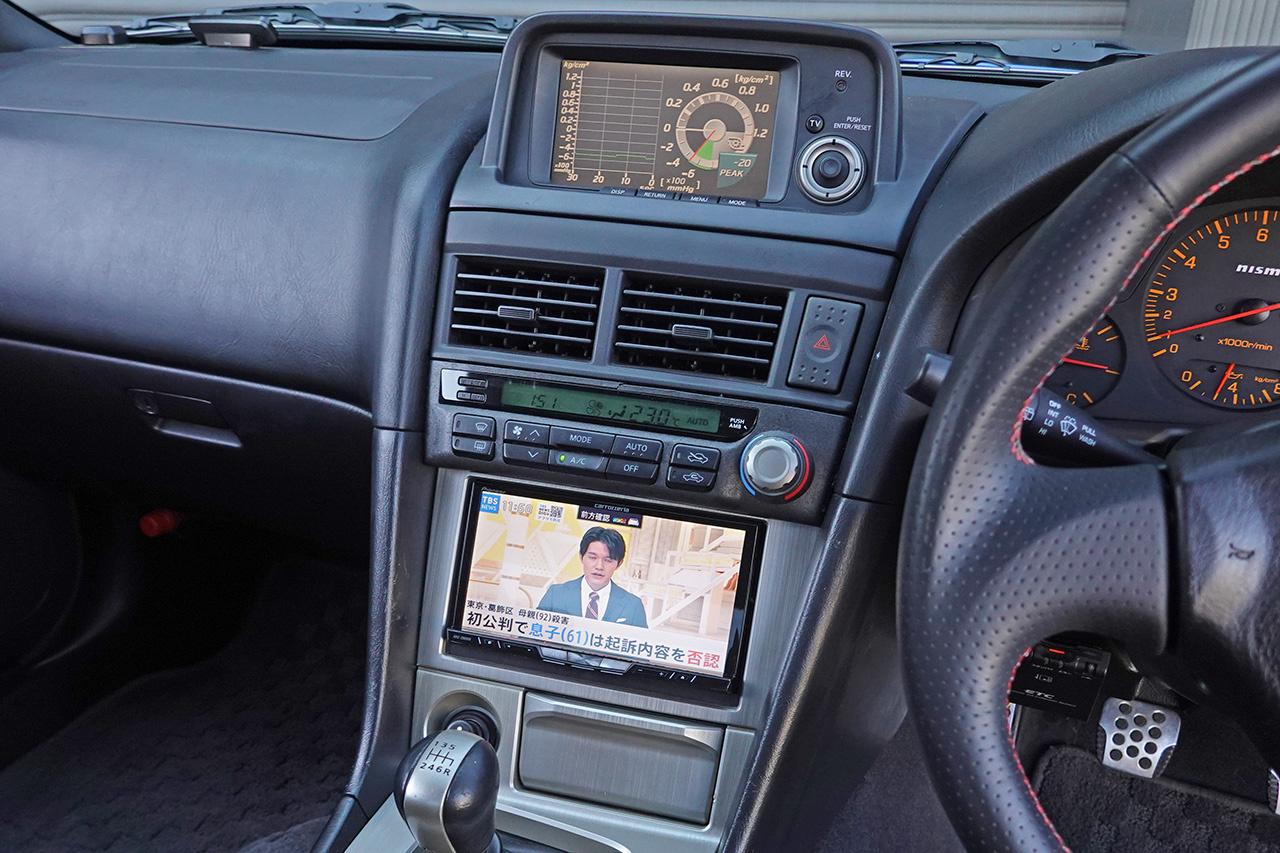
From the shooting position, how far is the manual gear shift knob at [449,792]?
1136 millimetres

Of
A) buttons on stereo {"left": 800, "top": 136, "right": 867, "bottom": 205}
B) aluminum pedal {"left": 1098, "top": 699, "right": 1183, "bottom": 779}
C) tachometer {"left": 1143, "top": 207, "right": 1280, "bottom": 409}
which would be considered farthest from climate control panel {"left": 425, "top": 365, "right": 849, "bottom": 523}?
aluminum pedal {"left": 1098, "top": 699, "right": 1183, "bottom": 779}

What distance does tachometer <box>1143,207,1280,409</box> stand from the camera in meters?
1.19

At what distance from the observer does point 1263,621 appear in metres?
0.80

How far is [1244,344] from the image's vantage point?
4.00 ft

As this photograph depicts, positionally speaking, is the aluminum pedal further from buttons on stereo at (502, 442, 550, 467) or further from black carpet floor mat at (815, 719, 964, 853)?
buttons on stereo at (502, 442, 550, 467)

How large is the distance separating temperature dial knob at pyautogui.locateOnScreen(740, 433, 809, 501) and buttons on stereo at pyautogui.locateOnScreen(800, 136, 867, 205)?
321 mm

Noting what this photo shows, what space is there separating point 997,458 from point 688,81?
2.54 ft

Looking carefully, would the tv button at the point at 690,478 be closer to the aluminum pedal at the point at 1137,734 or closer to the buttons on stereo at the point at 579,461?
the buttons on stereo at the point at 579,461

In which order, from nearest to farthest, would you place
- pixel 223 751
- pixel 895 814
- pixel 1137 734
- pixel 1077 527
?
pixel 1077 527 → pixel 1137 734 → pixel 895 814 → pixel 223 751

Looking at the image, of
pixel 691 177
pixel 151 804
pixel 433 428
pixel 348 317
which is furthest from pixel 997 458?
pixel 151 804

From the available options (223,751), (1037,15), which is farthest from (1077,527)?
(223,751)

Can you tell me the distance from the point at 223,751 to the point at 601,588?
122 cm

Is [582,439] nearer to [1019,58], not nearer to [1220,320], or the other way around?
[1220,320]

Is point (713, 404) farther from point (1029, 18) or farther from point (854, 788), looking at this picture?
point (1029, 18)
